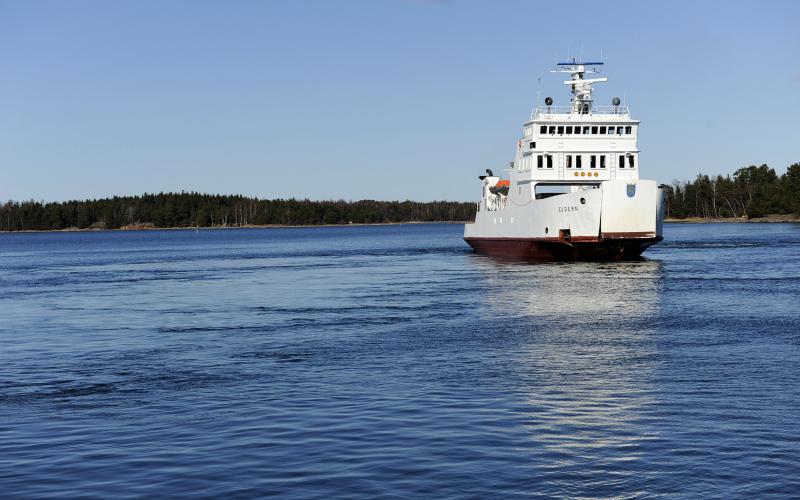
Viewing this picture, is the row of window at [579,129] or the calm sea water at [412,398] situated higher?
the row of window at [579,129]

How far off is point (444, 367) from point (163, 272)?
59.1 m

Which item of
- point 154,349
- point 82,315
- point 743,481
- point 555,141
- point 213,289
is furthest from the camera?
point 555,141

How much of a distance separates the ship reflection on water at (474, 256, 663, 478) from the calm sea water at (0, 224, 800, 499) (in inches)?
3.1

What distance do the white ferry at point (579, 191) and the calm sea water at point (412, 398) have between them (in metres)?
20.4

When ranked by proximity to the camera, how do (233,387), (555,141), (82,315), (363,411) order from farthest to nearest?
(555,141) < (82,315) < (233,387) < (363,411)

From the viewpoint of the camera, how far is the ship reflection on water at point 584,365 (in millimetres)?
15922

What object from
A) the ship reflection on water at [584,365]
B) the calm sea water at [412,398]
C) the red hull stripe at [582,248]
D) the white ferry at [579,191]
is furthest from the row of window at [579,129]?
the calm sea water at [412,398]

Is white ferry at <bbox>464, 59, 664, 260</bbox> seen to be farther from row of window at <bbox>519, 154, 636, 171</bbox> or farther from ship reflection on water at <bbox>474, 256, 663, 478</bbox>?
ship reflection on water at <bbox>474, 256, 663, 478</bbox>

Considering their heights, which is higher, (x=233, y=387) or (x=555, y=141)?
(x=555, y=141)

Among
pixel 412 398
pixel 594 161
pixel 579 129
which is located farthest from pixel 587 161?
pixel 412 398

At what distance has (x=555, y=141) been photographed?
7225 centimetres

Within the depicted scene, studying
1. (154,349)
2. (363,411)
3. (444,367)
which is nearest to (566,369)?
(444,367)

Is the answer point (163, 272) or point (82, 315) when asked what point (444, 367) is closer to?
point (82, 315)

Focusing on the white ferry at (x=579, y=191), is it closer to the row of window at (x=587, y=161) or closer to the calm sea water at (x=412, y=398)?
the row of window at (x=587, y=161)
